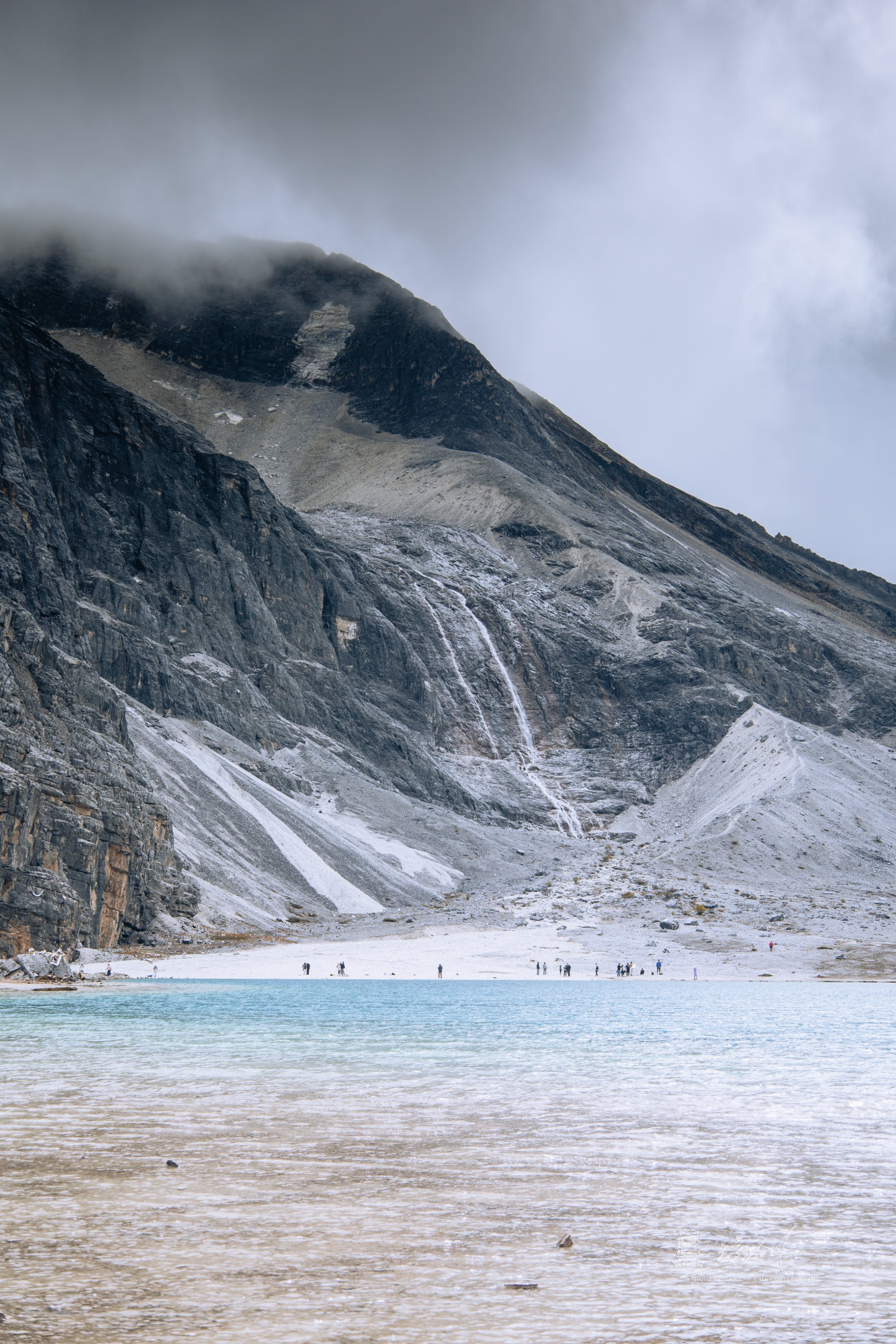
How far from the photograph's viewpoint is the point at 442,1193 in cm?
1013

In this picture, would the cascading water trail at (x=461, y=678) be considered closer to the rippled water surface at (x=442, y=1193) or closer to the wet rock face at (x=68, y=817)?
the wet rock face at (x=68, y=817)

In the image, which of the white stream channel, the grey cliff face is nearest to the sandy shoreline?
the grey cliff face

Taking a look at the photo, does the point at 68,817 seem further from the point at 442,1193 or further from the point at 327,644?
the point at 327,644

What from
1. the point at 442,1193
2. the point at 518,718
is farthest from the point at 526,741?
the point at 442,1193

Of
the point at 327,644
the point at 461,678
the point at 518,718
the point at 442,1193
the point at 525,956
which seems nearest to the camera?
the point at 442,1193

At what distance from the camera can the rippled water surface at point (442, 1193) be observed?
6926 mm

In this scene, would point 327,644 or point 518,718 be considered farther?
point 518,718

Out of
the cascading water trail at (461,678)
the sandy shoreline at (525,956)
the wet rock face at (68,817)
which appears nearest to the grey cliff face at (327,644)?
the wet rock face at (68,817)

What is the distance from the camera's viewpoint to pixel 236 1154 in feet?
38.9

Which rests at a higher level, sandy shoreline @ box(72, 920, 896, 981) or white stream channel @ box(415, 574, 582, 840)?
white stream channel @ box(415, 574, 582, 840)

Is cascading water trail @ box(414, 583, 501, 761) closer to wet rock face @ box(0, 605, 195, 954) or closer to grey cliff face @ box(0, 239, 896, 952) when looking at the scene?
grey cliff face @ box(0, 239, 896, 952)

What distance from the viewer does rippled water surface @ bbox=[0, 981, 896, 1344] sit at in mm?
6926

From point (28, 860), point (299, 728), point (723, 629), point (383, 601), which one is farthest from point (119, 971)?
point (723, 629)

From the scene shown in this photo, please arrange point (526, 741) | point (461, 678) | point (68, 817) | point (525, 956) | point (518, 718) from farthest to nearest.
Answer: point (461, 678), point (518, 718), point (526, 741), point (525, 956), point (68, 817)
